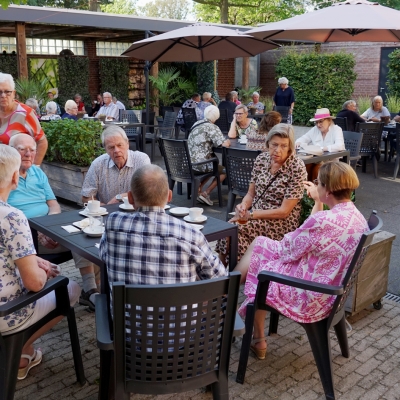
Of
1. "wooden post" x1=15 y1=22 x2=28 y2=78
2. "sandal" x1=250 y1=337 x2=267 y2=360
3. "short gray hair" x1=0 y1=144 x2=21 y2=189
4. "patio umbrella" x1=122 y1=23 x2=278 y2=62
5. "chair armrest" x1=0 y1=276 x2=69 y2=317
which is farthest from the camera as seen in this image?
"wooden post" x1=15 y1=22 x2=28 y2=78

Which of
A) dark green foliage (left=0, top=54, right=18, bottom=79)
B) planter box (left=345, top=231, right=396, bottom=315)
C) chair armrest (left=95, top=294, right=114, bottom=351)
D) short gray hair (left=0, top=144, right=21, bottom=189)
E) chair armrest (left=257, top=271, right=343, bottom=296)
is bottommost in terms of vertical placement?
planter box (left=345, top=231, right=396, bottom=315)

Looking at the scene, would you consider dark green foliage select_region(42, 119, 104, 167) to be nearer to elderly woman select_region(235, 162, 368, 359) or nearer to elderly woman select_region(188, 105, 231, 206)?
elderly woman select_region(188, 105, 231, 206)

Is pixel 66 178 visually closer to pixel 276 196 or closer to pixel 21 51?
pixel 276 196

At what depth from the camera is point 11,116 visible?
4523 mm

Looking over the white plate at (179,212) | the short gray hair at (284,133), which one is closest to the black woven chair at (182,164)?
the short gray hair at (284,133)

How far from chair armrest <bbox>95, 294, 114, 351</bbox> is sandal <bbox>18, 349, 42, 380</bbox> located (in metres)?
0.72

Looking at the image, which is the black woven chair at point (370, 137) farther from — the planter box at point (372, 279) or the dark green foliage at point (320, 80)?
the dark green foliage at point (320, 80)

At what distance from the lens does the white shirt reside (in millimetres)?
6336

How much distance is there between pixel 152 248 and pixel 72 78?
15.0 m

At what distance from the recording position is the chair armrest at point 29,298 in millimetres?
2250

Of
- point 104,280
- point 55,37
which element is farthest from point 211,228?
point 55,37

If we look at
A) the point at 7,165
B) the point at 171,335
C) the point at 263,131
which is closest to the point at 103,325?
the point at 171,335

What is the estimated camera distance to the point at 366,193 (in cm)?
737

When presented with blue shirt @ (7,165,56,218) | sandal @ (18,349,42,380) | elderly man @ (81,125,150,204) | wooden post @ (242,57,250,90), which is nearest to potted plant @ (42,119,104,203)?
elderly man @ (81,125,150,204)
